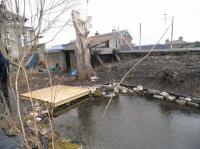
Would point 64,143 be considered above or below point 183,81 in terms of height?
below

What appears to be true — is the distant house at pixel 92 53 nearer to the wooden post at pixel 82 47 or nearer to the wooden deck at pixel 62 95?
the wooden post at pixel 82 47

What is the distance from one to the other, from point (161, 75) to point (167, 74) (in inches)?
13.2

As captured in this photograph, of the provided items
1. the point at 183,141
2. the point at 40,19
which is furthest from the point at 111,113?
the point at 40,19

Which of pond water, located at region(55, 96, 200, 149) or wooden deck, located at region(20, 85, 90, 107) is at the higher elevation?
wooden deck, located at region(20, 85, 90, 107)

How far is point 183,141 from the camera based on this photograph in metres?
4.14

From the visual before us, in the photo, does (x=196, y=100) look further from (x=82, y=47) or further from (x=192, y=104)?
(x=82, y=47)

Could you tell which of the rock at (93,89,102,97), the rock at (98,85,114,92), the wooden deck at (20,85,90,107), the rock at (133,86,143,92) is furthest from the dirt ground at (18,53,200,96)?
the rock at (93,89,102,97)

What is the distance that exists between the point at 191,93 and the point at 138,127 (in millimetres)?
2505

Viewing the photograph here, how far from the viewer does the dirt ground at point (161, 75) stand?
6.75 meters

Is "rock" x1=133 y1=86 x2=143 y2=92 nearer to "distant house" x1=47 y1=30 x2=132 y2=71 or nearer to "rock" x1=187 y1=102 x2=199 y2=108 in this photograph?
"rock" x1=187 y1=102 x2=199 y2=108

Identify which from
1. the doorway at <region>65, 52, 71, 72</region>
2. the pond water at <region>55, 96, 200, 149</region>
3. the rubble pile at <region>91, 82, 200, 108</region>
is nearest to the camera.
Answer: the pond water at <region>55, 96, 200, 149</region>

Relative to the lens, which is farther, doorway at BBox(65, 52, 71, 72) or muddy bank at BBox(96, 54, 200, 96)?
doorway at BBox(65, 52, 71, 72)

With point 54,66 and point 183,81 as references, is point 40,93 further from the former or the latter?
point 54,66

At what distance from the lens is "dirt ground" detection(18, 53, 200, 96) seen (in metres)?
6.75
